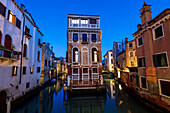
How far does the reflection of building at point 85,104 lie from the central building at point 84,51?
220cm

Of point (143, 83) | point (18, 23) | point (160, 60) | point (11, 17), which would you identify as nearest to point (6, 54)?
point (11, 17)

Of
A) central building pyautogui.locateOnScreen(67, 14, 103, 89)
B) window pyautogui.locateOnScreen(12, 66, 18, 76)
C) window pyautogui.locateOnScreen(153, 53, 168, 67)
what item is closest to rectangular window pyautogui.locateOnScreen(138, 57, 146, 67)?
window pyautogui.locateOnScreen(153, 53, 168, 67)

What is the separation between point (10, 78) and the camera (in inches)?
456

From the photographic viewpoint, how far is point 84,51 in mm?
18609

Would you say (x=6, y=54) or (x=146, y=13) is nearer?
(x=6, y=54)

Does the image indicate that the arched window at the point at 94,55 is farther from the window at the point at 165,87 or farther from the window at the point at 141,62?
the window at the point at 165,87

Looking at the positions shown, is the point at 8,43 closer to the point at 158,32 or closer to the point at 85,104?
the point at 85,104

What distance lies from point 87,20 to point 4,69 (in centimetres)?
1677

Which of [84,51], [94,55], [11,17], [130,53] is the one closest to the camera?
[11,17]

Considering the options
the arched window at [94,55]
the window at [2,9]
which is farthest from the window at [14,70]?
the arched window at [94,55]

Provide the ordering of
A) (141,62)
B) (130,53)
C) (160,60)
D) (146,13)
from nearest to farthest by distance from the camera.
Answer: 1. (160,60)
2. (146,13)
3. (141,62)
4. (130,53)

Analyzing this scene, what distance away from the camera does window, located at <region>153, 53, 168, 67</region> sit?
10.3 metres

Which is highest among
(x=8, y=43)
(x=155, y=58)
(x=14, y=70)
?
(x=8, y=43)

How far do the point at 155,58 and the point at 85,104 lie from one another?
12.3 metres
